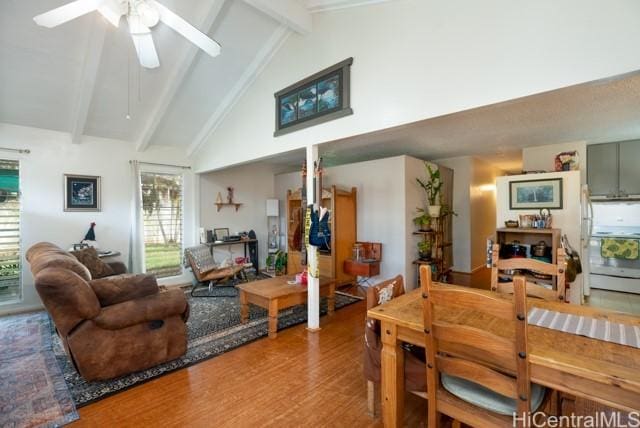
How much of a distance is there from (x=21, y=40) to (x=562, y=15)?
4.87 m

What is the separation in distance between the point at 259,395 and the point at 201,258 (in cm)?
335

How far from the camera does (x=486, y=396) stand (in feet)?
4.48

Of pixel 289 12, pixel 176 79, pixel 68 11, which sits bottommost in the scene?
pixel 68 11

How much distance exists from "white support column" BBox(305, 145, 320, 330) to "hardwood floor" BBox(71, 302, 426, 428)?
42 cm

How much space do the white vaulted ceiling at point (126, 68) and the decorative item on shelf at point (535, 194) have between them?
10.4 ft

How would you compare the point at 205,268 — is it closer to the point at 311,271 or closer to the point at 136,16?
the point at 311,271

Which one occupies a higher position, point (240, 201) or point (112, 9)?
point (112, 9)

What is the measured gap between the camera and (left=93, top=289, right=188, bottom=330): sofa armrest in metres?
2.32

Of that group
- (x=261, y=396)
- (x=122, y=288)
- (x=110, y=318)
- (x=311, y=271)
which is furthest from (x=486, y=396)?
(x=122, y=288)

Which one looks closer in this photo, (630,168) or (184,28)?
(184,28)

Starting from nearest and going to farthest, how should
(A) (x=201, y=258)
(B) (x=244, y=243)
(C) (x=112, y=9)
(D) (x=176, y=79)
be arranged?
1. (C) (x=112, y=9)
2. (D) (x=176, y=79)
3. (A) (x=201, y=258)
4. (B) (x=244, y=243)

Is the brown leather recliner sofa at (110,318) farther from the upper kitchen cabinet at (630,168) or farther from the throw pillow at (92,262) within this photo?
the upper kitchen cabinet at (630,168)

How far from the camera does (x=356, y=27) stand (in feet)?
9.57

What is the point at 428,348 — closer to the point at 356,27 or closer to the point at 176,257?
the point at 356,27
